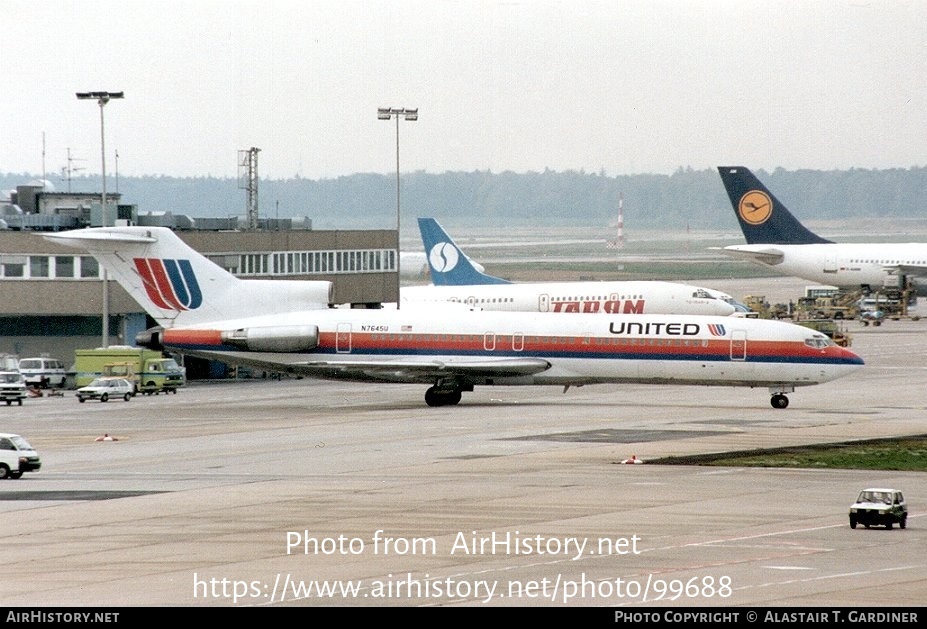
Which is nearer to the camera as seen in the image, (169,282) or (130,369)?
(169,282)

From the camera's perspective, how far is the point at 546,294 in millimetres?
94125

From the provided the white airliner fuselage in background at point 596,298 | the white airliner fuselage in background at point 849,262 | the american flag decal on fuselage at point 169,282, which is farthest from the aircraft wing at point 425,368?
the white airliner fuselage in background at point 849,262

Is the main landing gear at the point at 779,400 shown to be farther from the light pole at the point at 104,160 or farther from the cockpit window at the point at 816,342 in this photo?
the light pole at the point at 104,160

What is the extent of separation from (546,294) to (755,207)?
29934 mm

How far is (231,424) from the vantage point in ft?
174

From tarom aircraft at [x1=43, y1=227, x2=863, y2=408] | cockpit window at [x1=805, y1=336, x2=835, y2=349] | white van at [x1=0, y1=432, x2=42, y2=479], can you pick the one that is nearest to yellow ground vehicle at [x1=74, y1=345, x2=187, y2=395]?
tarom aircraft at [x1=43, y1=227, x2=863, y2=408]

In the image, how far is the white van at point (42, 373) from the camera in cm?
7181

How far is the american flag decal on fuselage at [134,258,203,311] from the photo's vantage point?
6072cm

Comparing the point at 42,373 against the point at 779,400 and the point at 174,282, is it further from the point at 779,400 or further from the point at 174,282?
the point at 779,400

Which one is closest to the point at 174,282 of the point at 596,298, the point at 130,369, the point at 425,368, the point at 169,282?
the point at 169,282

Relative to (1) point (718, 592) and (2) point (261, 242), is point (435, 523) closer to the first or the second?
(1) point (718, 592)

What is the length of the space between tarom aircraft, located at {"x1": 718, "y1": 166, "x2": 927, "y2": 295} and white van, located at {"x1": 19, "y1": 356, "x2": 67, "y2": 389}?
5873 cm
